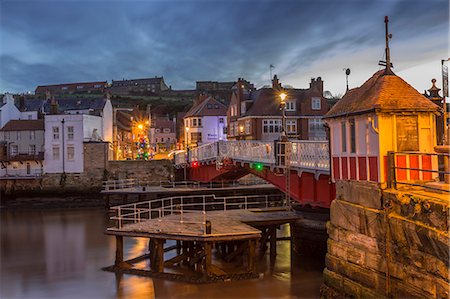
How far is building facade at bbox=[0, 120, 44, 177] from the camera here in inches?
2109

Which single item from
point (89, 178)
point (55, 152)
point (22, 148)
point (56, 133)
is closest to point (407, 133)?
point (89, 178)

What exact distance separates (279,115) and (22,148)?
3168 cm

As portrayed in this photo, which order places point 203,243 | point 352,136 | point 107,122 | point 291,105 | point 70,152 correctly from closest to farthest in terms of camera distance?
point 352,136
point 203,243
point 70,152
point 291,105
point 107,122

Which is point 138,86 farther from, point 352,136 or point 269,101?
point 352,136

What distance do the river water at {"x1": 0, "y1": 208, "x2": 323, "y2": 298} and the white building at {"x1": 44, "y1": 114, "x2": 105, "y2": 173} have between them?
19.5 metres

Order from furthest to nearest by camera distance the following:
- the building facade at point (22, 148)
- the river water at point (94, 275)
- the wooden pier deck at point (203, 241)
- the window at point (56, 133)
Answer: the window at point (56, 133) → the building facade at point (22, 148) → the wooden pier deck at point (203, 241) → the river water at point (94, 275)

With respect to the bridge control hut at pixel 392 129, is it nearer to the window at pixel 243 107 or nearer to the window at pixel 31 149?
the window at pixel 243 107

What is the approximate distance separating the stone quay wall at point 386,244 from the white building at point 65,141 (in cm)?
4365

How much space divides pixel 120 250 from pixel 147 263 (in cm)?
195

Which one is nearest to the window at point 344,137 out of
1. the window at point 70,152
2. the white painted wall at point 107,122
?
the window at point 70,152

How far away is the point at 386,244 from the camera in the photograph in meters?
11.7

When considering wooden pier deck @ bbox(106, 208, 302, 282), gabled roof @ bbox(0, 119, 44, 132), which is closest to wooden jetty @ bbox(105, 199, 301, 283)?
wooden pier deck @ bbox(106, 208, 302, 282)

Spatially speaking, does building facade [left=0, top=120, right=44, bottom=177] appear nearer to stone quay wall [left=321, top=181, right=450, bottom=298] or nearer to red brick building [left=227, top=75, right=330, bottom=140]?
red brick building [left=227, top=75, right=330, bottom=140]

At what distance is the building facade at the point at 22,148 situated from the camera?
5356cm
